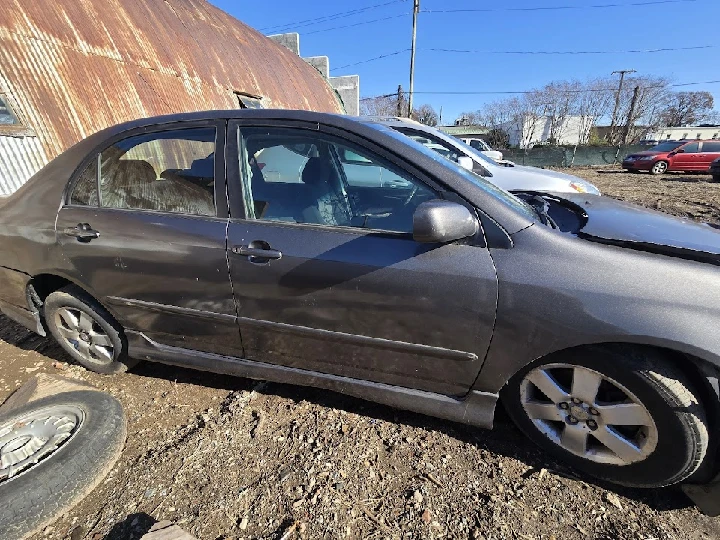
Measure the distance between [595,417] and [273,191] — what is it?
1.88m

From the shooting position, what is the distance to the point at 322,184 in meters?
2.22

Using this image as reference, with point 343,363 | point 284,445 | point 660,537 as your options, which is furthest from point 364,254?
point 660,537

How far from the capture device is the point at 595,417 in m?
1.72

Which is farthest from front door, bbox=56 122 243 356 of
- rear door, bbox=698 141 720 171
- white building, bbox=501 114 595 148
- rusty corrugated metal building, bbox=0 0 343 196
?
white building, bbox=501 114 595 148

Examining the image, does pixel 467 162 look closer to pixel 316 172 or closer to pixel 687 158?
pixel 316 172

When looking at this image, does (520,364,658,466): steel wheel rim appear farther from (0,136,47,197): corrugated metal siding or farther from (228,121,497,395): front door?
(0,136,47,197): corrugated metal siding

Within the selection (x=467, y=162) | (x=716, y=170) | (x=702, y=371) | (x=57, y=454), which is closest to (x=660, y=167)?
(x=716, y=170)

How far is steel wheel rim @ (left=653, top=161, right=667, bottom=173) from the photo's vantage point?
1814 cm

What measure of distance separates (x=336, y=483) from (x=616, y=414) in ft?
4.20

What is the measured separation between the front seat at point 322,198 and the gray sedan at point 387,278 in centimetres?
1

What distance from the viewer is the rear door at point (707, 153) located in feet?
55.7

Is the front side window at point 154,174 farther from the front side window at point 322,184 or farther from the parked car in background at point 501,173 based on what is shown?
the parked car in background at point 501,173

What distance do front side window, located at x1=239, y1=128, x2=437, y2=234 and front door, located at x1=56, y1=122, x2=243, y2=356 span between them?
185 mm

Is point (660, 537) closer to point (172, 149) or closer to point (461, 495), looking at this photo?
point (461, 495)
